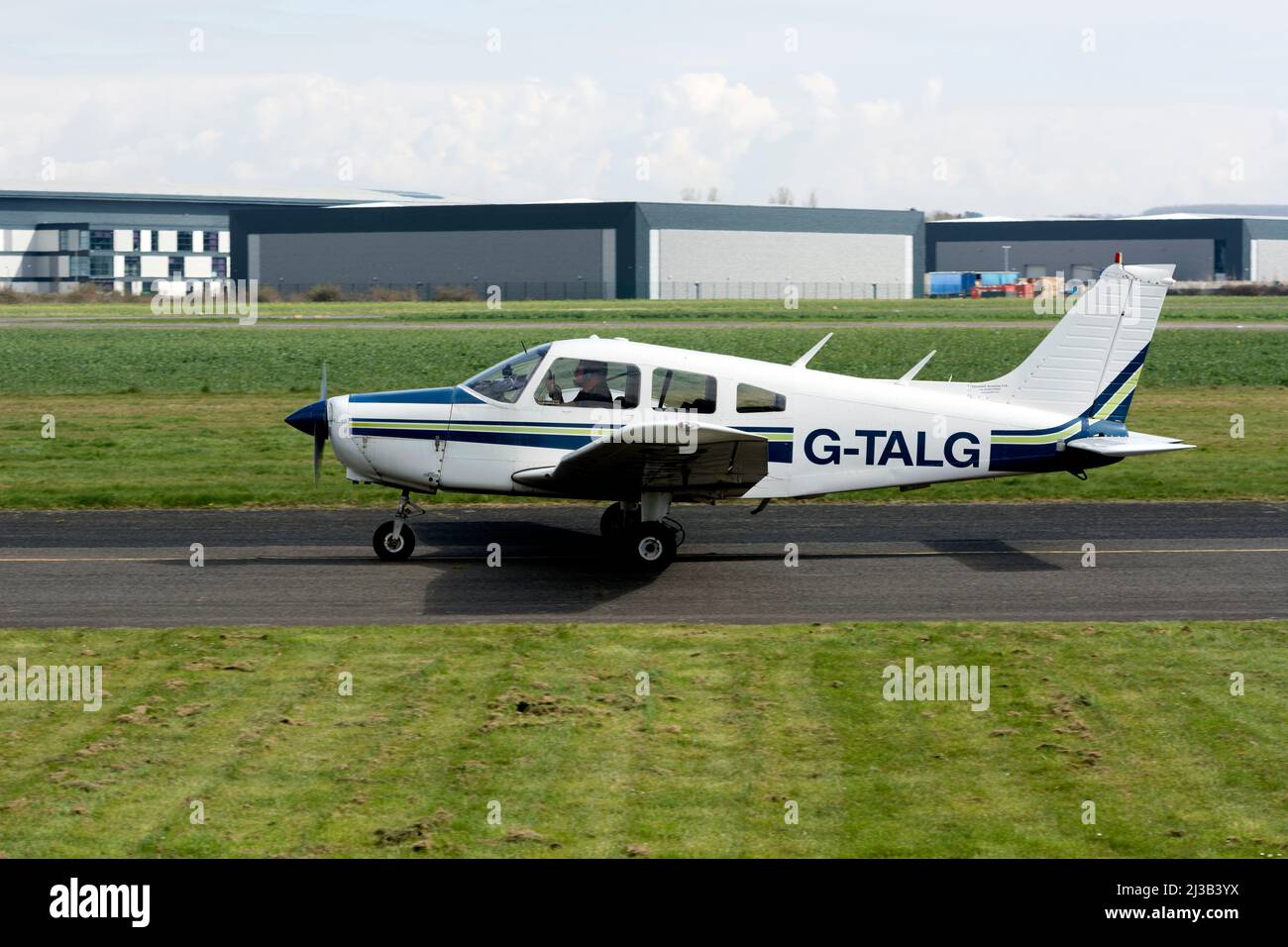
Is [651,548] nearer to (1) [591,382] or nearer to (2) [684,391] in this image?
(2) [684,391]

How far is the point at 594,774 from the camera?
9.14 m

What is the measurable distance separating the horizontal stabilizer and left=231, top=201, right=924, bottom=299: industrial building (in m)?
92.9

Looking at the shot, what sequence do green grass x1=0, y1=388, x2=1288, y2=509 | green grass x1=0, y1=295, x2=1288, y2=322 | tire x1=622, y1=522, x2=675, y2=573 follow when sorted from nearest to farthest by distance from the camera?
tire x1=622, y1=522, x2=675, y2=573, green grass x1=0, y1=388, x2=1288, y2=509, green grass x1=0, y1=295, x2=1288, y2=322

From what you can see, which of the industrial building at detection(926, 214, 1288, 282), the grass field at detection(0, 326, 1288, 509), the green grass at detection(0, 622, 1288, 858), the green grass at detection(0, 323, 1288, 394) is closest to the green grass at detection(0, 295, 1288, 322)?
the green grass at detection(0, 323, 1288, 394)

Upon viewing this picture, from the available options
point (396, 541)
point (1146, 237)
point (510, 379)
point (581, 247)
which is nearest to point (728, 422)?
point (510, 379)

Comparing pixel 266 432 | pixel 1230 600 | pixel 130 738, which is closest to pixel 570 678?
pixel 130 738

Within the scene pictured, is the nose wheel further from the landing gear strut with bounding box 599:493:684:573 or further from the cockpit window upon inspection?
the cockpit window

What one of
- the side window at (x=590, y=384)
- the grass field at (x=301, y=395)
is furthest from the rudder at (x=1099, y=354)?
the grass field at (x=301, y=395)

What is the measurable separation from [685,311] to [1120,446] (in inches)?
2549

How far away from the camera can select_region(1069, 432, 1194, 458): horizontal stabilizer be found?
1579 centimetres

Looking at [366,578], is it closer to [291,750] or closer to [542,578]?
[542,578]

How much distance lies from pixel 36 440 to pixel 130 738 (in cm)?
1838

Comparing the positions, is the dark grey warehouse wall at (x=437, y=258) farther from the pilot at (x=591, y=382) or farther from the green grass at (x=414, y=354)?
the pilot at (x=591, y=382)
